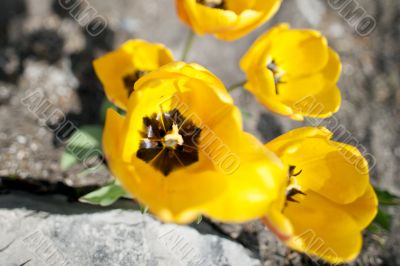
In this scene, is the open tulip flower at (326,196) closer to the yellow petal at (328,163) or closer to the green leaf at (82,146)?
the yellow petal at (328,163)

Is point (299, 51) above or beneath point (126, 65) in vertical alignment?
beneath

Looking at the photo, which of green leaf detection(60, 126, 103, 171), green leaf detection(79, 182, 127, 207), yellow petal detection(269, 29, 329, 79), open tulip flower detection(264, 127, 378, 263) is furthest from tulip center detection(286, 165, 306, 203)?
green leaf detection(60, 126, 103, 171)

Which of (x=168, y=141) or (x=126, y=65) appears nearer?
(x=168, y=141)

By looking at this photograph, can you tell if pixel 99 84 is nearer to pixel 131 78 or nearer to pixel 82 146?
pixel 82 146

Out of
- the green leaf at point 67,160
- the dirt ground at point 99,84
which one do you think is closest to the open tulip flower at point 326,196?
the dirt ground at point 99,84

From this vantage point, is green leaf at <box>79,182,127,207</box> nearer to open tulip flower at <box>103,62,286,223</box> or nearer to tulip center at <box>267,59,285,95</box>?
open tulip flower at <box>103,62,286,223</box>

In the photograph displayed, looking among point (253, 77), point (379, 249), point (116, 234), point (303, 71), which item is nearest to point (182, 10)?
point (253, 77)

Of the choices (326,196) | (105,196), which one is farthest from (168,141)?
(326,196)
